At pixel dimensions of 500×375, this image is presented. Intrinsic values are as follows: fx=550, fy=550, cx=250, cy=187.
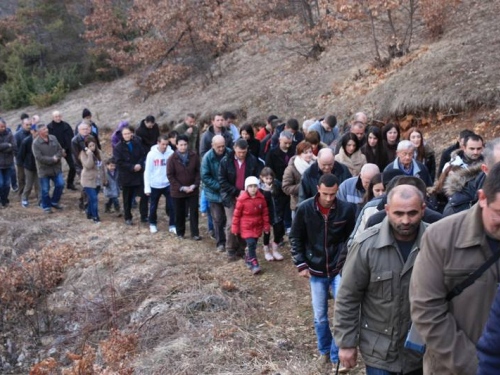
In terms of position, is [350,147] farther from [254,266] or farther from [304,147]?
[254,266]

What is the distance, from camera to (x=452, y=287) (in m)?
2.79

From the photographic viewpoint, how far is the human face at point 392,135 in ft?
27.6

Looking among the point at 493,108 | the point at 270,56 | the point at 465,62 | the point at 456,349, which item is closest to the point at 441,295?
the point at 456,349

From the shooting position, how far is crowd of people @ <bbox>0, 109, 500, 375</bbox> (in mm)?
2764

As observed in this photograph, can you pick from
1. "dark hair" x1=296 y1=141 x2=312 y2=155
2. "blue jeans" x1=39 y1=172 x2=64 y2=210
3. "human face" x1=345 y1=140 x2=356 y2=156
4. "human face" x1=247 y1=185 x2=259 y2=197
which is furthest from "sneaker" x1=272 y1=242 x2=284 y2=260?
"blue jeans" x1=39 y1=172 x2=64 y2=210

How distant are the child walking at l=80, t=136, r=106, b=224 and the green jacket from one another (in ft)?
27.0

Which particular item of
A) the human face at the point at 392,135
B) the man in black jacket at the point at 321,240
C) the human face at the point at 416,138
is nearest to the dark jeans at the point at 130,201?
the human face at the point at 392,135

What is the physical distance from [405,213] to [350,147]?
4.70 meters

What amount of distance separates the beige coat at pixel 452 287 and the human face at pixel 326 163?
373 cm

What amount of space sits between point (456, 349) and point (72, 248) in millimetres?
8169

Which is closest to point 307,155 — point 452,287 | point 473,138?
point 473,138

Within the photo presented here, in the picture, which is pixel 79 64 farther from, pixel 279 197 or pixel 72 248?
pixel 279 197

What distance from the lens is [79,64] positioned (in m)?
28.8

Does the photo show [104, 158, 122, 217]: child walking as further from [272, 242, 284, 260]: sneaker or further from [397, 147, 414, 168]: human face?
[397, 147, 414, 168]: human face
